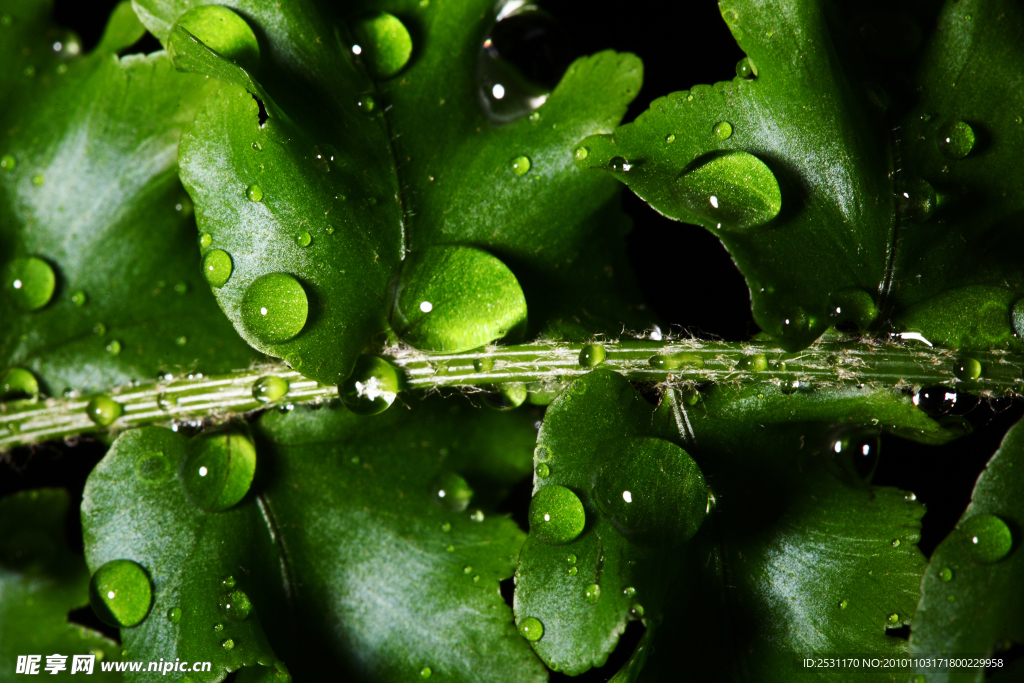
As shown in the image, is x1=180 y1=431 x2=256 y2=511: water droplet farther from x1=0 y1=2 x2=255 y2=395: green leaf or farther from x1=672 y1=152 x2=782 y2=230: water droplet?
x1=672 y1=152 x2=782 y2=230: water droplet

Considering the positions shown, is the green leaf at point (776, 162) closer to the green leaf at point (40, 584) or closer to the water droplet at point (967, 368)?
the water droplet at point (967, 368)

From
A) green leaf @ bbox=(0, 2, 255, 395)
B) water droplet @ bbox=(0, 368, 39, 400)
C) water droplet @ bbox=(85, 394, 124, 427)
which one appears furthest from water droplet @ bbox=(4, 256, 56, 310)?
water droplet @ bbox=(85, 394, 124, 427)

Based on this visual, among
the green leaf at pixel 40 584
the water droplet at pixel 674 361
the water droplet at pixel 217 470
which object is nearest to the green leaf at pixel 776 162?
the water droplet at pixel 674 361

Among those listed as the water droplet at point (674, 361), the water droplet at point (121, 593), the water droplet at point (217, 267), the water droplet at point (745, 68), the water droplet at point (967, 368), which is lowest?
the water droplet at point (121, 593)

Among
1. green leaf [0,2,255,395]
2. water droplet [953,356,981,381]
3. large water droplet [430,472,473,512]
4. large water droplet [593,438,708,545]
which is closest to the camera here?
large water droplet [593,438,708,545]

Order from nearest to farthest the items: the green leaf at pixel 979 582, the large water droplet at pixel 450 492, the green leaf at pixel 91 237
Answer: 1. the green leaf at pixel 979 582
2. the large water droplet at pixel 450 492
3. the green leaf at pixel 91 237

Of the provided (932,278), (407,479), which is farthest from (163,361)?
(932,278)

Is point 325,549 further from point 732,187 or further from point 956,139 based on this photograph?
point 956,139
